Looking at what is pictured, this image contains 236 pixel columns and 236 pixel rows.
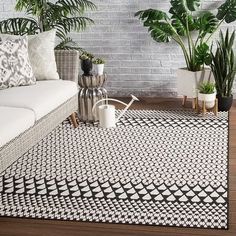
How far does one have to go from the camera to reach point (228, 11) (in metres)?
A: 3.97

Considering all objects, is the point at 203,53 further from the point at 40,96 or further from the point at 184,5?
the point at 40,96

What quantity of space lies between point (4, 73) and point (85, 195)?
1.19m

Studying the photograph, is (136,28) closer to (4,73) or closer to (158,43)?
(158,43)

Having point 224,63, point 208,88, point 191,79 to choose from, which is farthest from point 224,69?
point 191,79

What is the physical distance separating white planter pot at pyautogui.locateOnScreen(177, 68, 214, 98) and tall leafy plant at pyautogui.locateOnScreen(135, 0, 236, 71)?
78mm

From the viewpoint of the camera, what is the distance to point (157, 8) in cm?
443

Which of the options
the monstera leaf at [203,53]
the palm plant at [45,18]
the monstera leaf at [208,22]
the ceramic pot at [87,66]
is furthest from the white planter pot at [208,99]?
the palm plant at [45,18]

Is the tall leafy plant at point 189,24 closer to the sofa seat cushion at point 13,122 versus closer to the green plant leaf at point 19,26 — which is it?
the green plant leaf at point 19,26

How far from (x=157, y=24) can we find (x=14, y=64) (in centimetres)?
148

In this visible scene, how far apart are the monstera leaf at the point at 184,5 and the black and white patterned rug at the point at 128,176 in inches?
40.4

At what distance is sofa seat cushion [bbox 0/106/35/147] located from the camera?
247 centimetres

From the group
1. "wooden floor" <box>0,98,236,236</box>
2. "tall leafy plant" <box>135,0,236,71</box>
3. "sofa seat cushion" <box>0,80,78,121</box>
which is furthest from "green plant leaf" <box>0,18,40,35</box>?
"wooden floor" <box>0,98,236,236</box>

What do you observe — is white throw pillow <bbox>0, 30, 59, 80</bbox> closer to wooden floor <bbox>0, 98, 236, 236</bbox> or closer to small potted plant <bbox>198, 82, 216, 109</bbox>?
small potted plant <bbox>198, 82, 216, 109</bbox>

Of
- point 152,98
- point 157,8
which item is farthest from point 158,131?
point 157,8
